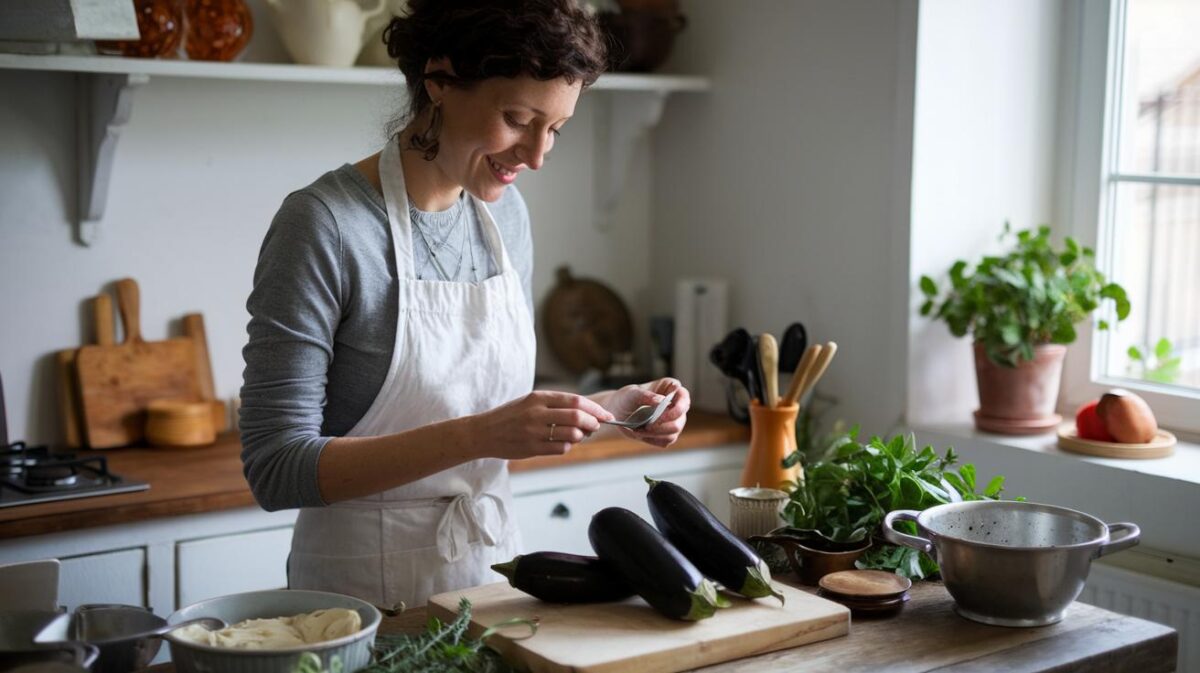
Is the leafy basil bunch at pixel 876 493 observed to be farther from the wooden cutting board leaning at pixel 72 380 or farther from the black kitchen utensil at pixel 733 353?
the wooden cutting board leaning at pixel 72 380

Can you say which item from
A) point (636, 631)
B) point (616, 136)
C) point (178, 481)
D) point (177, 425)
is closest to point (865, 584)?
point (636, 631)

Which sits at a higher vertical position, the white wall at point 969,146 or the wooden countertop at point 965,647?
the white wall at point 969,146

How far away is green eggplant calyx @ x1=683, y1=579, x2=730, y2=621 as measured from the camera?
141 centimetres

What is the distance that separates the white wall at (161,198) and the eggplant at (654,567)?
1.37m

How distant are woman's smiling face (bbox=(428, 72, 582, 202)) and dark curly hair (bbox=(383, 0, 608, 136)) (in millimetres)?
20

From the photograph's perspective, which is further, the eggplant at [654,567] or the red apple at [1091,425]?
the red apple at [1091,425]

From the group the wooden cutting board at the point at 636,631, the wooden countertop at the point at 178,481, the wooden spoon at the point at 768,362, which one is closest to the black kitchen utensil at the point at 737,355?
the wooden spoon at the point at 768,362

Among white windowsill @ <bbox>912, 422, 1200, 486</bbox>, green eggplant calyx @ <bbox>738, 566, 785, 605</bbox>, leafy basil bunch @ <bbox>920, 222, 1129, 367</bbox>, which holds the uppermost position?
leafy basil bunch @ <bbox>920, 222, 1129, 367</bbox>

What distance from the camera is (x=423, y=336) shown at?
71.4 inches

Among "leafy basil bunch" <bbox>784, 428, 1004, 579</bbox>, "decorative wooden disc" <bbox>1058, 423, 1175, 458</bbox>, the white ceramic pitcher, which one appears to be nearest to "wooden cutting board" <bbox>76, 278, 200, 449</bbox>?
the white ceramic pitcher

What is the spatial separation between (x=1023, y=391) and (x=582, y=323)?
118 cm

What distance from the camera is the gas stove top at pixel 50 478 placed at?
7.39 ft

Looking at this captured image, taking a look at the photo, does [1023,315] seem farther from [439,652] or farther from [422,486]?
[439,652]

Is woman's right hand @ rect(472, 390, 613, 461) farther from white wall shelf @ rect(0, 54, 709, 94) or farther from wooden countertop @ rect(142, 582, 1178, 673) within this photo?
white wall shelf @ rect(0, 54, 709, 94)
